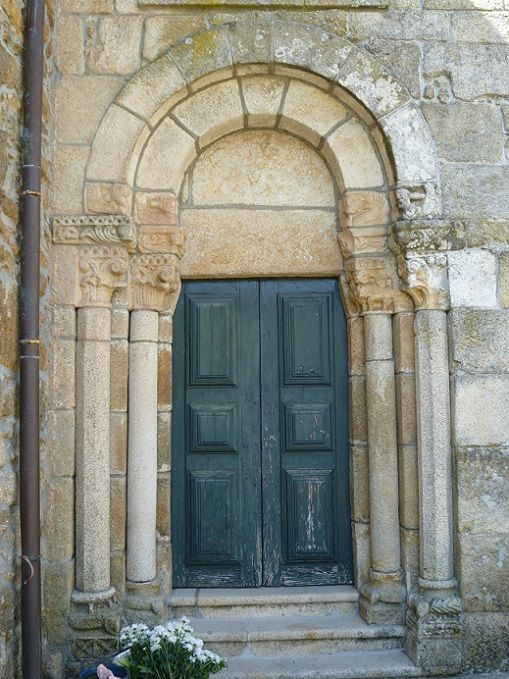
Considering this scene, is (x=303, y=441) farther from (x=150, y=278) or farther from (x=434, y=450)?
(x=150, y=278)

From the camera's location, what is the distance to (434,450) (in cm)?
344

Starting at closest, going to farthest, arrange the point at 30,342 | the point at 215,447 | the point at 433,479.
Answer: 1. the point at 30,342
2. the point at 433,479
3. the point at 215,447

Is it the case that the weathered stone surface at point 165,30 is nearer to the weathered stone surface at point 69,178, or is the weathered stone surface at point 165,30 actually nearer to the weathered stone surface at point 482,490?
the weathered stone surface at point 69,178

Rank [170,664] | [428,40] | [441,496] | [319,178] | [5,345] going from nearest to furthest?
[170,664] < [5,345] < [441,496] < [428,40] < [319,178]

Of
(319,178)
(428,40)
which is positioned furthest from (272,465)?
(428,40)

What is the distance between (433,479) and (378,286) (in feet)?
3.68

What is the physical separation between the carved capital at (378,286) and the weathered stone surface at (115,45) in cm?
174

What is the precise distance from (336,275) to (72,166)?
166 cm

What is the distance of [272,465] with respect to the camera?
3805mm

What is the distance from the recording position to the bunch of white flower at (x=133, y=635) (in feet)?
9.64

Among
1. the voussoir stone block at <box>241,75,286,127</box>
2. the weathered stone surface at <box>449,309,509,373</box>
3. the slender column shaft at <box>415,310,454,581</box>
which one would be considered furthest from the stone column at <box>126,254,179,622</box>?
the weathered stone surface at <box>449,309,509,373</box>

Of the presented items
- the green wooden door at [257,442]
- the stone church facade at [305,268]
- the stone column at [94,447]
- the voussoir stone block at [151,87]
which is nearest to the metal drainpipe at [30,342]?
the stone church facade at [305,268]

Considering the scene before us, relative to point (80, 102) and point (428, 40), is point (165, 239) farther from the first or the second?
point (428, 40)

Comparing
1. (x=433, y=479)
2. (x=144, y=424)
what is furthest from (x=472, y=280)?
(x=144, y=424)
